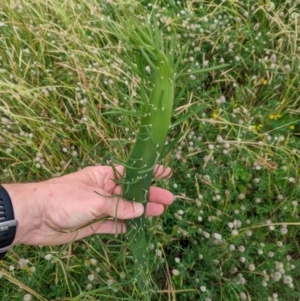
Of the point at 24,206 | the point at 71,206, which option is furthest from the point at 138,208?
the point at 24,206

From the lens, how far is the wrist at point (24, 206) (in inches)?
50.9

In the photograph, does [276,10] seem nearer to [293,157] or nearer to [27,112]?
[293,157]

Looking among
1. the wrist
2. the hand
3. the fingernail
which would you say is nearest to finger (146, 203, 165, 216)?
the hand

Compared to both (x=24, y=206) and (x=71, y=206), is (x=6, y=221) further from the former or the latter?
(x=71, y=206)

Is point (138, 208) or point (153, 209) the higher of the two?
point (138, 208)

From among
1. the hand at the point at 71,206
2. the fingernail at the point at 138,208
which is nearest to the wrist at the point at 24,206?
the hand at the point at 71,206

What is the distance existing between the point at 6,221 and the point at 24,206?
8cm

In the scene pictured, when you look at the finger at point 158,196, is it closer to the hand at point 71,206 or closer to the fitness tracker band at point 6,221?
the hand at point 71,206

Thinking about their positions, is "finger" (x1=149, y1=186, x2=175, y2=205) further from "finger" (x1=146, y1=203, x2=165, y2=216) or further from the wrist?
the wrist

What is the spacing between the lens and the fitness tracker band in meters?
1.24

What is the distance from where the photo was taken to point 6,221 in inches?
48.9

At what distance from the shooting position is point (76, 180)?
1.37 metres

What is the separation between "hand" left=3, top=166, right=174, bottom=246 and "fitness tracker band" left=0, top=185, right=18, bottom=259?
0.03 meters

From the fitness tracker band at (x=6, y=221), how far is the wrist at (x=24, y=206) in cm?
2
